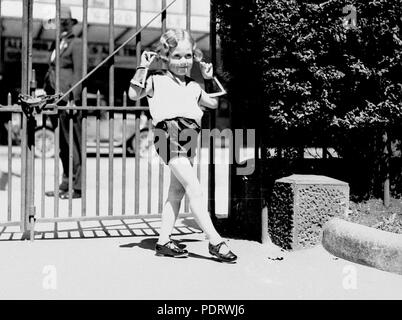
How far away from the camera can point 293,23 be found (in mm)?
5094

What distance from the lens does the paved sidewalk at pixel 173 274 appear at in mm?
4082

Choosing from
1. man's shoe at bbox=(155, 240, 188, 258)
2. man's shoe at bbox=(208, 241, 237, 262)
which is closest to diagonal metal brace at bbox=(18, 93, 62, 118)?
man's shoe at bbox=(155, 240, 188, 258)

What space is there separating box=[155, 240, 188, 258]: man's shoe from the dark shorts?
2.20 feet

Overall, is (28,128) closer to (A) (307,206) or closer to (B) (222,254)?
(B) (222,254)

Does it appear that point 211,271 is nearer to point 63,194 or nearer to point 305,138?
point 305,138

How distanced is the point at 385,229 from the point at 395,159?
94 cm

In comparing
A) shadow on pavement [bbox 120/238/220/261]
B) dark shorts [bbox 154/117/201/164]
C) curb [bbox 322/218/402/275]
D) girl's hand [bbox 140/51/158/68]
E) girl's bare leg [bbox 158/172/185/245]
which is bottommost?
shadow on pavement [bbox 120/238/220/261]

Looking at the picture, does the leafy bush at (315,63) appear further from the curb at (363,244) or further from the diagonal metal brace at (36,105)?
the diagonal metal brace at (36,105)

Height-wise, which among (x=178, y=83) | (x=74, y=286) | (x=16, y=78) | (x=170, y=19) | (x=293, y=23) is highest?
(x=170, y=19)

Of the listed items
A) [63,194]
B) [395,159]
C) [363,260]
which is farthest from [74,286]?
[63,194]

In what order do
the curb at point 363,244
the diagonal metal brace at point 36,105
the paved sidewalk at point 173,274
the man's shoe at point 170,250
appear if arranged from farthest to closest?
the diagonal metal brace at point 36,105
the man's shoe at point 170,250
the curb at point 363,244
the paved sidewalk at point 173,274

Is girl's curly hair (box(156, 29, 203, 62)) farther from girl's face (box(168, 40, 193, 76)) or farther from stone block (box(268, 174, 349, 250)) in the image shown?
stone block (box(268, 174, 349, 250))

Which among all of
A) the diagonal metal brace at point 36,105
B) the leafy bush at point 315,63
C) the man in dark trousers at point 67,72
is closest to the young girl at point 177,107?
the leafy bush at point 315,63

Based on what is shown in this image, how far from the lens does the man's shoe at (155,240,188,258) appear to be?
5.04 meters
